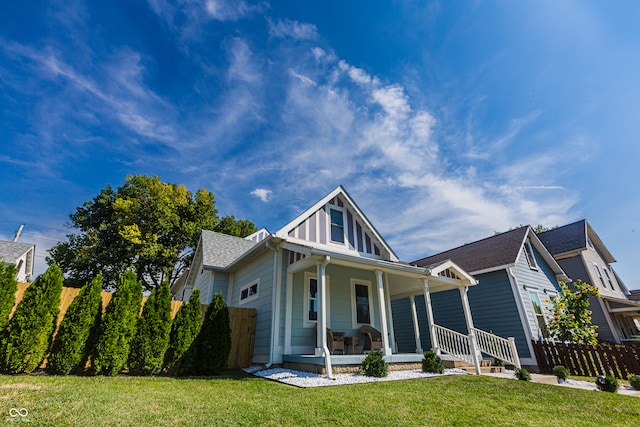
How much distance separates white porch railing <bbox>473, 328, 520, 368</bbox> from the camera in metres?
9.30

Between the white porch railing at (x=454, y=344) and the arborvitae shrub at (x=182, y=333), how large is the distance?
7255 millimetres

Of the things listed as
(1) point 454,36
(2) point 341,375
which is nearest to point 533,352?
(2) point 341,375

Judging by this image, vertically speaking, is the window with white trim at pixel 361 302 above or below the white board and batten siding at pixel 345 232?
below

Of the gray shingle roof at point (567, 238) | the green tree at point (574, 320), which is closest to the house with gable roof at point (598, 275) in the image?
the gray shingle roof at point (567, 238)

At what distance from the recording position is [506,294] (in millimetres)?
11719

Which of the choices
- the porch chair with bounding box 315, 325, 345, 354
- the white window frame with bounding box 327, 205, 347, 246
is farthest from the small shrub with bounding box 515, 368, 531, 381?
the white window frame with bounding box 327, 205, 347, 246

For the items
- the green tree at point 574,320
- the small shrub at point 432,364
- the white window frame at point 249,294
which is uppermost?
the white window frame at point 249,294

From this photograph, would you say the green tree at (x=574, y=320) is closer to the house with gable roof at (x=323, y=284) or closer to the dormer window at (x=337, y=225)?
the house with gable roof at (x=323, y=284)

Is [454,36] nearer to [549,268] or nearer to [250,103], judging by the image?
[250,103]

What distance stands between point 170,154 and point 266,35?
7531 millimetres

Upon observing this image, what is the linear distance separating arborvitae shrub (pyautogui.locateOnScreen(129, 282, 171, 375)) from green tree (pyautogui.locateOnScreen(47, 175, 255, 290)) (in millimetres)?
16855

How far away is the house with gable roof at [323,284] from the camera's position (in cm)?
778

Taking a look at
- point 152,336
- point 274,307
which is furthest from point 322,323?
point 152,336

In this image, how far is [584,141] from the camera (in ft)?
28.6
